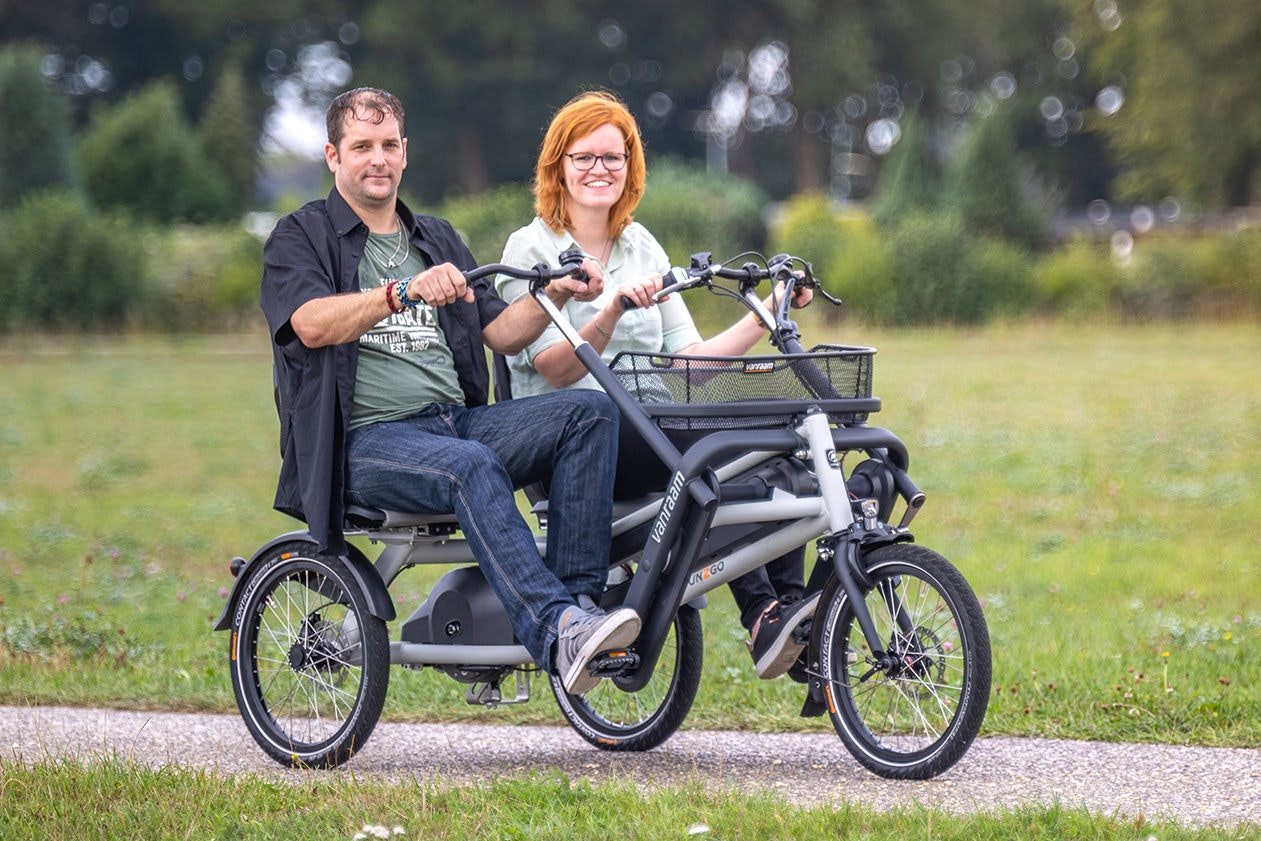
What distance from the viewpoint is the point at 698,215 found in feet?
110

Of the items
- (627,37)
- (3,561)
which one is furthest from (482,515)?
(627,37)

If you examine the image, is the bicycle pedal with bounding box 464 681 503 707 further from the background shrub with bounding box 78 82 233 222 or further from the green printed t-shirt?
the background shrub with bounding box 78 82 233 222

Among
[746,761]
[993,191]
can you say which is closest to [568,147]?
[746,761]

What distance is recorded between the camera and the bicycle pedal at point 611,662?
4898 mm

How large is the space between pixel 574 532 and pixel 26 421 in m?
14.8

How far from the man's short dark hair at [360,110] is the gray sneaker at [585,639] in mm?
1544

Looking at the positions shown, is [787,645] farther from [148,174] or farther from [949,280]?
[148,174]

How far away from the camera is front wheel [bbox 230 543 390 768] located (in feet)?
17.3

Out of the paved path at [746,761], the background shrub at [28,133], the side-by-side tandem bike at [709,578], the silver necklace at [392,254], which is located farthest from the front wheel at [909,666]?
the background shrub at [28,133]

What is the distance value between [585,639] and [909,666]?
0.84 m

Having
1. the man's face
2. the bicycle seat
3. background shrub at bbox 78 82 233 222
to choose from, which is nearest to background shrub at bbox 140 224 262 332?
background shrub at bbox 78 82 233 222

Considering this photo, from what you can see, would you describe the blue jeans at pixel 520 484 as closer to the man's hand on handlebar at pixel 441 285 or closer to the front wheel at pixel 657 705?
the man's hand on handlebar at pixel 441 285

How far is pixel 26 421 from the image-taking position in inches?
734

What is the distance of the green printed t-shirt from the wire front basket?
0.65 meters
